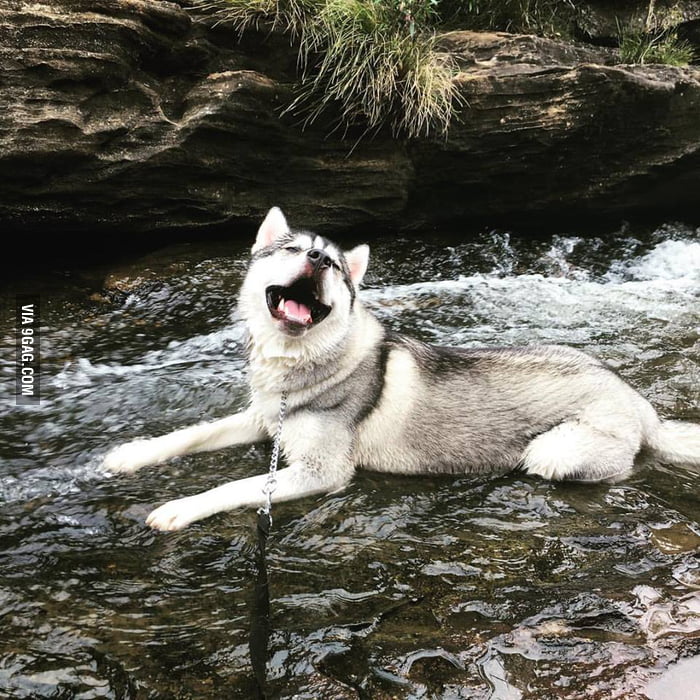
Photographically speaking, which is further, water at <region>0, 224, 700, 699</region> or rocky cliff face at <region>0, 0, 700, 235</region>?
rocky cliff face at <region>0, 0, 700, 235</region>

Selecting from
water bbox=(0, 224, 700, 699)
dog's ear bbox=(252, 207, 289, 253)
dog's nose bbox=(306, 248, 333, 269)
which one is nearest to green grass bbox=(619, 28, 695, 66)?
water bbox=(0, 224, 700, 699)

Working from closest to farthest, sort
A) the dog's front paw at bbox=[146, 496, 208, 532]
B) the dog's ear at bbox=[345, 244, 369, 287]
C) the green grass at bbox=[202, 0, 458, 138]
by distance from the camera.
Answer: the dog's front paw at bbox=[146, 496, 208, 532] → the dog's ear at bbox=[345, 244, 369, 287] → the green grass at bbox=[202, 0, 458, 138]

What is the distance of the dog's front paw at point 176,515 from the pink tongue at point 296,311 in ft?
3.84

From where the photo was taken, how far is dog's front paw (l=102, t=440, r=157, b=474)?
12.4 ft

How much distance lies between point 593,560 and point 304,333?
2023 millimetres

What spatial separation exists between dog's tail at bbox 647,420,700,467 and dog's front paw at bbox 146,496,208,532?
10.1 ft

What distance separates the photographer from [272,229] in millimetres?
4117

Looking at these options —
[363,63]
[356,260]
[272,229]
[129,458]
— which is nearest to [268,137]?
[363,63]

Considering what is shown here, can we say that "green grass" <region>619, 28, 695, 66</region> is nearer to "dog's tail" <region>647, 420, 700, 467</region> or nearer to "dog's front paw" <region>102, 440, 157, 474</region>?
"dog's tail" <region>647, 420, 700, 467</region>

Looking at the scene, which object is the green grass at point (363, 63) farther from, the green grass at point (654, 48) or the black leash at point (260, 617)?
the black leash at point (260, 617)

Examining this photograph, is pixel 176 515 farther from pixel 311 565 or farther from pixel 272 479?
pixel 311 565

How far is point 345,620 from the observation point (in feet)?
8.59

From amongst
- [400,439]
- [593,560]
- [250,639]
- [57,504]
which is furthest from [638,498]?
[57,504]

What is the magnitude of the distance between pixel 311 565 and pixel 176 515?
2.58ft
